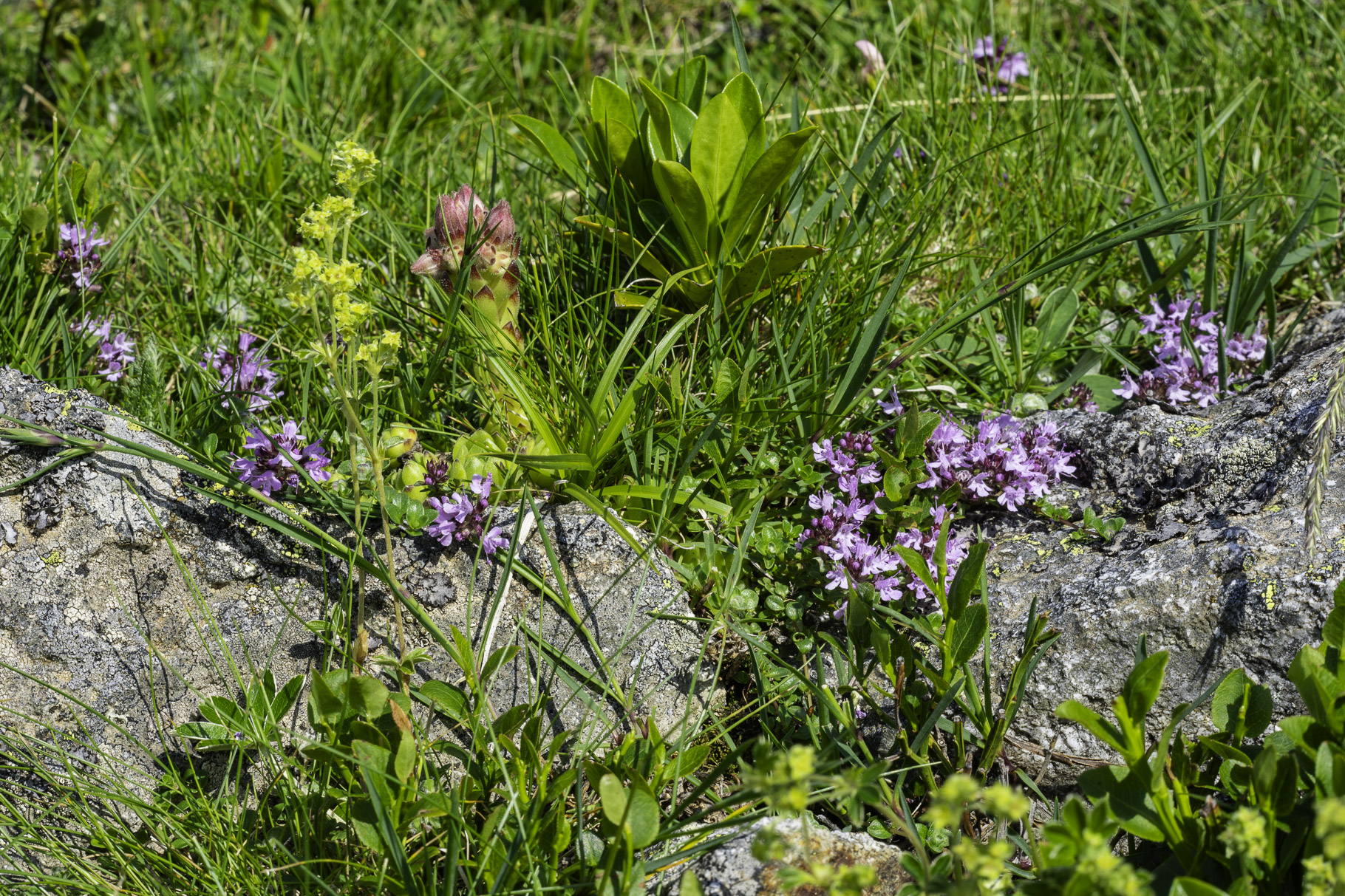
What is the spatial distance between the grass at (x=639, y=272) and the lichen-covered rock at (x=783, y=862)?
0.26 feet

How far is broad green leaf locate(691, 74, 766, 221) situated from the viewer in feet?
8.02

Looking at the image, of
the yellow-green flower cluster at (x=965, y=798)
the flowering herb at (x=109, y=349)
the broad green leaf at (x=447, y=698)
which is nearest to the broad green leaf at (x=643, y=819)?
the broad green leaf at (x=447, y=698)

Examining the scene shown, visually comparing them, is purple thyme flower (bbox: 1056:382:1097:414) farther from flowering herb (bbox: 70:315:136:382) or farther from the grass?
flowering herb (bbox: 70:315:136:382)

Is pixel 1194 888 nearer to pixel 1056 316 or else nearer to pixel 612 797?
pixel 612 797

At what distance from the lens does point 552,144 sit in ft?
9.23

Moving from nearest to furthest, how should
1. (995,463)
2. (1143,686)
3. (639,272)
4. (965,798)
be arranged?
(965,798)
(1143,686)
(995,463)
(639,272)

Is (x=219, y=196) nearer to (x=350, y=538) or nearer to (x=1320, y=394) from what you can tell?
(x=350, y=538)

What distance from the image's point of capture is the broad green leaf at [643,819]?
1.70 metres

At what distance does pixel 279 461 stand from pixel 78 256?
1049 mm

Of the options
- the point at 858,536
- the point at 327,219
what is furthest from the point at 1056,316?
the point at 327,219

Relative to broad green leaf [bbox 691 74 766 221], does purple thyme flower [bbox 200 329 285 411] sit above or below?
below

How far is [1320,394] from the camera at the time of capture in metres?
2.36

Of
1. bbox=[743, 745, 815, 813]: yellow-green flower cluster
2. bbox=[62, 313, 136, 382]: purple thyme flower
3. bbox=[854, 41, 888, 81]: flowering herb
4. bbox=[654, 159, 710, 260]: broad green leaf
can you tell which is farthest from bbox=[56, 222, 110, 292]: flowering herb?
bbox=[854, 41, 888, 81]: flowering herb

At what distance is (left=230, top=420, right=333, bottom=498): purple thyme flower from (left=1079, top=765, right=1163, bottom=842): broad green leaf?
1.63 metres
